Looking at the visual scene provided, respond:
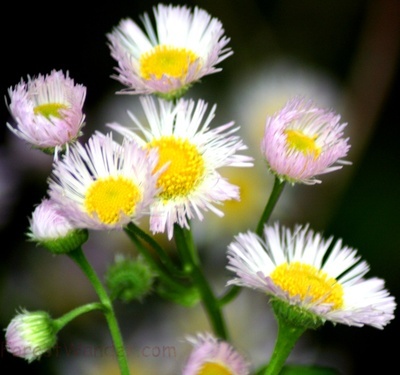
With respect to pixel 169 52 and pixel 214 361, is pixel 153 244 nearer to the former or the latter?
pixel 214 361

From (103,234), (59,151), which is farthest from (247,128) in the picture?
Result: (59,151)

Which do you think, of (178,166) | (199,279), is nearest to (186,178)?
(178,166)

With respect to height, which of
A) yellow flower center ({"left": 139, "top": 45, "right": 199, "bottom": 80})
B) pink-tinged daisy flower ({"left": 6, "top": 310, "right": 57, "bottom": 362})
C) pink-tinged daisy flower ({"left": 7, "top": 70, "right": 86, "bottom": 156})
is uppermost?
yellow flower center ({"left": 139, "top": 45, "right": 199, "bottom": 80})

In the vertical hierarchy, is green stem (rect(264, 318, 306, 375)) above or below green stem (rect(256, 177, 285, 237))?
below

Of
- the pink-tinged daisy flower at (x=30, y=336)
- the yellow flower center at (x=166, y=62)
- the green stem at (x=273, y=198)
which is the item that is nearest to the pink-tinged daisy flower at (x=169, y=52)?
the yellow flower center at (x=166, y=62)

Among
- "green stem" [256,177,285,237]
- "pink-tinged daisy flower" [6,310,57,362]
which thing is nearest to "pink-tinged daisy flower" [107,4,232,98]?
"green stem" [256,177,285,237]

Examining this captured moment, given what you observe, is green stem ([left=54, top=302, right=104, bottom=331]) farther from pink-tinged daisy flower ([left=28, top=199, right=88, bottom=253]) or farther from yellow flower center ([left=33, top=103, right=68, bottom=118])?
yellow flower center ([left=33, top=103, right=68, bottom=118])

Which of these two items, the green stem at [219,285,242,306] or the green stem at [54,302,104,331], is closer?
the green stem at [54,302,104,331]
